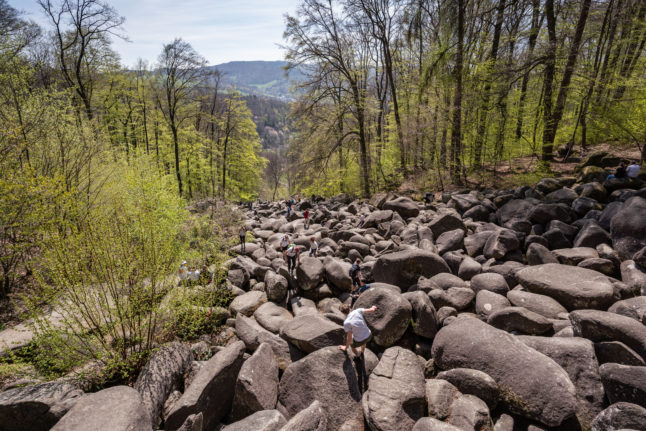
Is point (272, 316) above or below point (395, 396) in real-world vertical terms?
below

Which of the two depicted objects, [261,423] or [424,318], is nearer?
[261,423]

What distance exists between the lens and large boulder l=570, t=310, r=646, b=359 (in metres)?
4.04

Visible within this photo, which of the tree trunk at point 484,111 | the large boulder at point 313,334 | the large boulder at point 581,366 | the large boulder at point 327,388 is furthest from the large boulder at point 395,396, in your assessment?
the tree trunk at point 484,111

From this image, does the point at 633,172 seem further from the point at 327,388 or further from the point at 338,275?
the point at 327,388

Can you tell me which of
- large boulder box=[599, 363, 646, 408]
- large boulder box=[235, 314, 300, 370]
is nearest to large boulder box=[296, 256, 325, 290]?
large boulder box=[235, 314, 300, 370]

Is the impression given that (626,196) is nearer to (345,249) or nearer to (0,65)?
(345,249)

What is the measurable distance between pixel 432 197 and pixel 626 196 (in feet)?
22.2

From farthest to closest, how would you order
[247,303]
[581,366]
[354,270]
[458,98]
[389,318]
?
[458,98]
[354,270]
[247,303]
[389,318]
[581,366]

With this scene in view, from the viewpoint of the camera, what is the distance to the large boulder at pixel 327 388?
4.16 m

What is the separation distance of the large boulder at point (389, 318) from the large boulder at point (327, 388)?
982 millimetres

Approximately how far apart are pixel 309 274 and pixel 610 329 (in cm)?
636

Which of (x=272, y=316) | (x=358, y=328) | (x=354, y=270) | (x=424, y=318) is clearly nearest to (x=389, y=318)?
A: (x=424, y=318)

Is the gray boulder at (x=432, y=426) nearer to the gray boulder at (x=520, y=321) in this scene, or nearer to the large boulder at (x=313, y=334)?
the large boulder at (x=313, y=334)

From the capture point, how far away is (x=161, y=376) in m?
4.84
